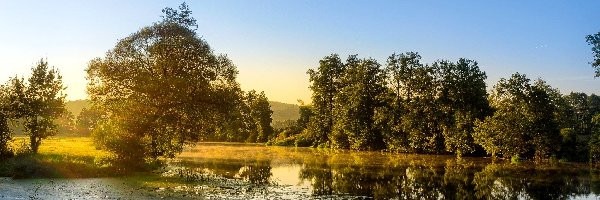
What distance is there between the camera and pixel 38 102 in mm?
49656

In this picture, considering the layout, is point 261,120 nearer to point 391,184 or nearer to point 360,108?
point 360,108

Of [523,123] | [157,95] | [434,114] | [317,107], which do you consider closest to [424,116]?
[434,114]

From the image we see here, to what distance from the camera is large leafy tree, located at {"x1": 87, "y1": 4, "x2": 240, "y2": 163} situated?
137 feet

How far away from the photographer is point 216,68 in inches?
1805

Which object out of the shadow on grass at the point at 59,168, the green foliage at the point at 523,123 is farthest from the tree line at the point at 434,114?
the shadow on grass at the point at 59,168

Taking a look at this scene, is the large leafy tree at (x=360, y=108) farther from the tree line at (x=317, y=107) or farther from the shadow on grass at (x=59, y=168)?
the shadow on grass at (x=59, y=168)

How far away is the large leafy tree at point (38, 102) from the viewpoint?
48.5 metres

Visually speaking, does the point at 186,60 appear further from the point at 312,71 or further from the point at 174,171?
the point at 312,71

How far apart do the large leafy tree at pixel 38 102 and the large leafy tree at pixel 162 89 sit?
842cm

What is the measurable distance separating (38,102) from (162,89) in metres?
17.6

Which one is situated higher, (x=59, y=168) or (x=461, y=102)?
(x=461, y=102)

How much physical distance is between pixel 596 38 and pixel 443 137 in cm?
5273

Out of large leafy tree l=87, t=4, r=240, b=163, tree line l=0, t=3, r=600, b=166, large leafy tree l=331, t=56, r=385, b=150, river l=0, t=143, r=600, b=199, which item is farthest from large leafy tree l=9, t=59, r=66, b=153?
large leafy tree l=331, t=56, r=385, b=150

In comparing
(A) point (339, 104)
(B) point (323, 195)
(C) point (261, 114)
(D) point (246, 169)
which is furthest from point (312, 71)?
(B) point (323, 195)
